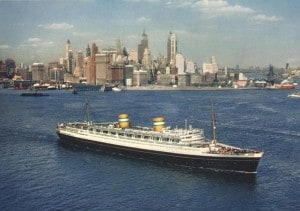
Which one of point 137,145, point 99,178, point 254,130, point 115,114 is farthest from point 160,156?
point 115,114

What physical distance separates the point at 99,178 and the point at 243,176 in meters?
13.3

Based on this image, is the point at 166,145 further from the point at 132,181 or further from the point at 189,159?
the point at 132,181

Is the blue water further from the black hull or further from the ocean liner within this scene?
the ocean liner

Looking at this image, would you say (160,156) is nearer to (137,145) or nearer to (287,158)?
(137,145)

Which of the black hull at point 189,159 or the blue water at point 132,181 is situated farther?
the black hull at point 189,159

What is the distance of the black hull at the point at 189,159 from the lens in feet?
142

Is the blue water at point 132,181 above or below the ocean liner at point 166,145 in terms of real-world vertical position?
below

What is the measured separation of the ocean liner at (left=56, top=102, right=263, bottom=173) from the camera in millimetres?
43566

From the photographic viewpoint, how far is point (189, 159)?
150ft

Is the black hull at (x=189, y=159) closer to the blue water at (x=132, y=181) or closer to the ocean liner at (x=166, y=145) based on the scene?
the ocean liner at (x=166, y=145)

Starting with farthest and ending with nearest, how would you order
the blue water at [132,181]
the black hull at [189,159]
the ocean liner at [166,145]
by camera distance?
1. the ocean liner at [166,145]
2. the black hull at [189,159]
3. the blue water at [132,181]

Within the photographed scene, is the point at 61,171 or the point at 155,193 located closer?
the point at 155,193

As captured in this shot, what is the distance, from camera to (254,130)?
229 ft

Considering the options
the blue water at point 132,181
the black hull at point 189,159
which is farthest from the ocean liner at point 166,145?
the blue water at point 132,181
